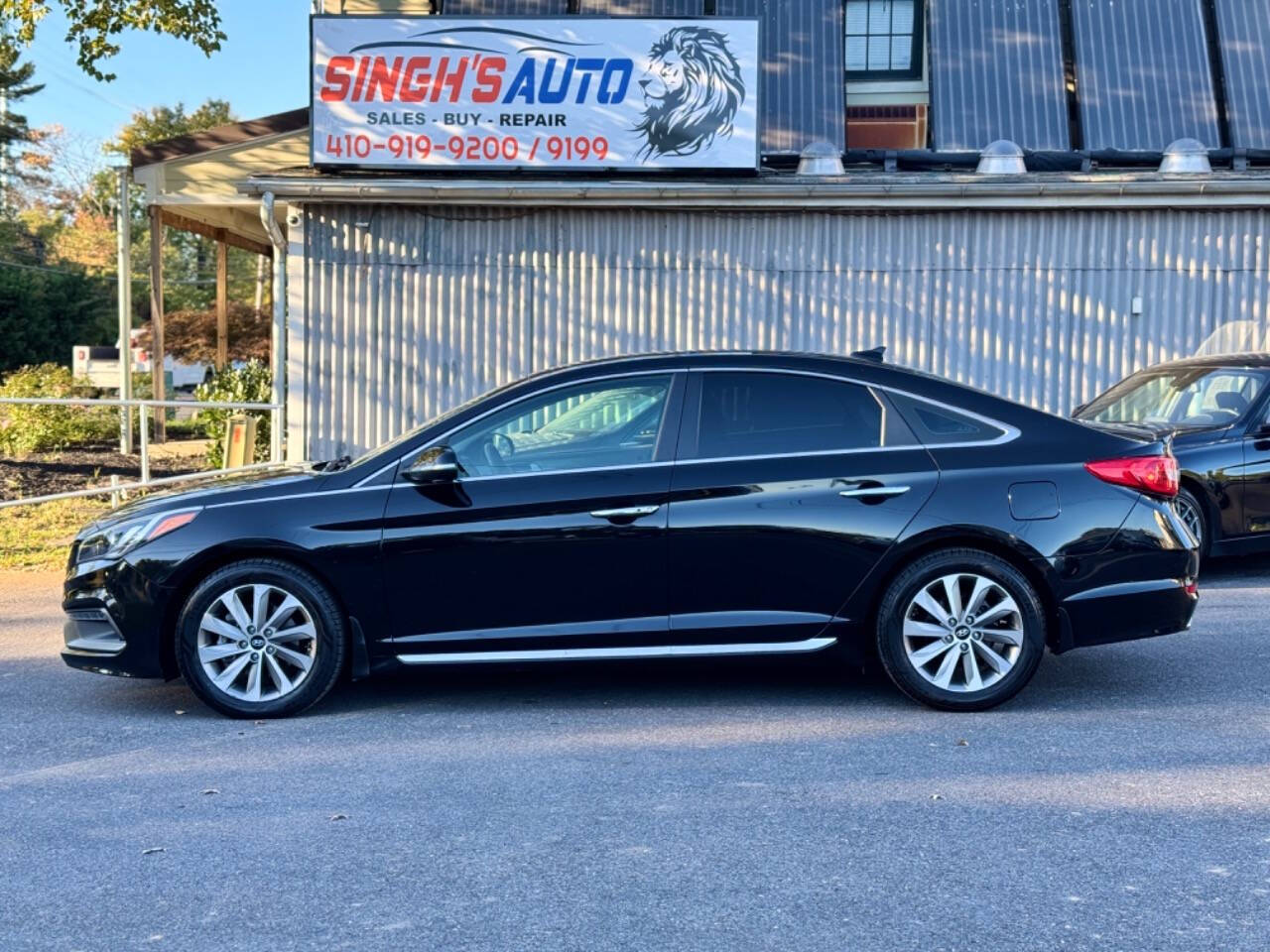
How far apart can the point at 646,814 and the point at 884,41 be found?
12286 mm

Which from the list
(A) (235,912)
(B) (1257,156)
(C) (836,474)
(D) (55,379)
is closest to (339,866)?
(A) (235,912)

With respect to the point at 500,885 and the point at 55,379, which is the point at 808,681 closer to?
the point at 500,885

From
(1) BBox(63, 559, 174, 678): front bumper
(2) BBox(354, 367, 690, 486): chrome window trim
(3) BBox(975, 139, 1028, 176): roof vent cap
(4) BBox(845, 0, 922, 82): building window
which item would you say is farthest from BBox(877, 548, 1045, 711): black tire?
(4) BBox(845, 0, 922, 82): building window

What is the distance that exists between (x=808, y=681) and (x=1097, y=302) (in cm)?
723

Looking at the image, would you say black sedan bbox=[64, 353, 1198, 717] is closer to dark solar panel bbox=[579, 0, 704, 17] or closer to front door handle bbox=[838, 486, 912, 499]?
front door handle bbox=[838, 486, 912, 499]

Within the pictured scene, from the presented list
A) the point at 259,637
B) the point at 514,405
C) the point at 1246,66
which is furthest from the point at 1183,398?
the point at 259,637

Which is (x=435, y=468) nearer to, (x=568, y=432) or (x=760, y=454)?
(x=568, y=432)

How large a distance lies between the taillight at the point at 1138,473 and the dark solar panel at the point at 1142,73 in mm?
8264

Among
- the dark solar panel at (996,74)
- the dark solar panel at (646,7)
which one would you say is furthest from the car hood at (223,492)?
the dark solar panel at (646,7)

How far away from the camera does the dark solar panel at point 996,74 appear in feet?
46.1

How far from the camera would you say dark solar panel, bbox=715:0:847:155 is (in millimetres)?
14211

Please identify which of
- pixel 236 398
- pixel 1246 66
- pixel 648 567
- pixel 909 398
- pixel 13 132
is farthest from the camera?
pixel 13 132

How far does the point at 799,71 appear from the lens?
14719mm

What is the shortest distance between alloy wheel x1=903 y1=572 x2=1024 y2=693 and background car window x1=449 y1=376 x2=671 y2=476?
1438mm
